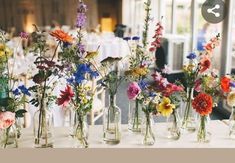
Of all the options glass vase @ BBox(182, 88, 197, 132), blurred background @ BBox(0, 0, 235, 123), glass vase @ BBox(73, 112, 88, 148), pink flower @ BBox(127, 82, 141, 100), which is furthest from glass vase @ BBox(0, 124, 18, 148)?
blurred background @ BBox(0, 0, 235, 123)

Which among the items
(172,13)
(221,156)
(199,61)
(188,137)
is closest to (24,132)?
(188,137)

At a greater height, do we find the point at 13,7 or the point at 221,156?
the point at 13,7

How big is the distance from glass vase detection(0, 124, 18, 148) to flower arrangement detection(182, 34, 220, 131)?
787 mm

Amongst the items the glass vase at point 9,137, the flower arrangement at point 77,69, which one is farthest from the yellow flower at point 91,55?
the glass vase at point 9,137

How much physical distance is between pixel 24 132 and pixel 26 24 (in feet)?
31.7

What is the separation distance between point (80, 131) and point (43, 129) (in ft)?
0.55

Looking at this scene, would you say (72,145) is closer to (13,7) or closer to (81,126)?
(81,126)

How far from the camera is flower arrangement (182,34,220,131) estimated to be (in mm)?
1541

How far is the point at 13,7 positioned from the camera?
10656 millimetres

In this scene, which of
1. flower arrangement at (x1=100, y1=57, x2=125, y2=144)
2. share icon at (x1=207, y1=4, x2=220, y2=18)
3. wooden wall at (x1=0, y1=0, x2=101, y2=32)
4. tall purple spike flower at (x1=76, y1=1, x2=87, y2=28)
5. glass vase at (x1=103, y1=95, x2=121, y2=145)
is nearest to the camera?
tall purple spike flower at (x1=76, y1=1, x2=87, y2=28)

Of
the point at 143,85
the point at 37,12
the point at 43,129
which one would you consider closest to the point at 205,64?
the point at 143,85

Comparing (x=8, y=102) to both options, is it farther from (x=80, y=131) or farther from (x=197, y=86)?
(x=197, y=86)

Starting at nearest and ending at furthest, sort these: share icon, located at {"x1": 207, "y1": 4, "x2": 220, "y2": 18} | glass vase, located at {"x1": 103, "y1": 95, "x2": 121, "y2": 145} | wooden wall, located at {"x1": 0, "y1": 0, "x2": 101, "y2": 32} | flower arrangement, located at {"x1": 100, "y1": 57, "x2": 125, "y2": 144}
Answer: flower arrangement, located at {"x1": 100, "y1": 57, "x2": 125, "y2": 144} → glass vase, located at {"x1": 103, "y1": 95, "x2": 121, "y2": 145} → share icon, located at {"x1": 207, "y1": 4, "x2": 220, "y2": 18} → wooden wall, located at {"x1": 0, "y1": 0, "x2": 101, "y2": 32}

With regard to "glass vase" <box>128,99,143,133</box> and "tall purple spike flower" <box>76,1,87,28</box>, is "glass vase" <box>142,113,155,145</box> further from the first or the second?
"tall purple spike flower" <box>76,1,87,28</box>
